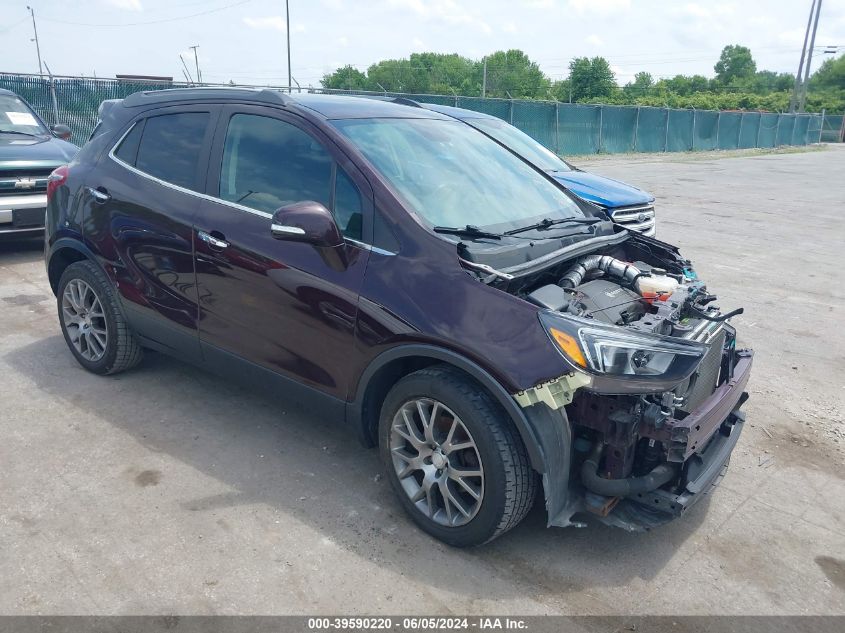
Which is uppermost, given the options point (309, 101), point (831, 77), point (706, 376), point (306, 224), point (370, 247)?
point (831, 77)

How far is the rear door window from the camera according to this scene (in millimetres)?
4051

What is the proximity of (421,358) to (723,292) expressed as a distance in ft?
18.0

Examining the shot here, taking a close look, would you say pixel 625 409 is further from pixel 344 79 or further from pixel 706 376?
pixel 344 79

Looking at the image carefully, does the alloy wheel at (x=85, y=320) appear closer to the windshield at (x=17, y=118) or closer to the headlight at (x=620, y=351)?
the headlight at (x=620, y=351)

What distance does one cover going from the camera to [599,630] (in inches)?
107

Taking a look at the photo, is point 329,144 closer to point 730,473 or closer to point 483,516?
point 483,516

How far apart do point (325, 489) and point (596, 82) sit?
272 feet

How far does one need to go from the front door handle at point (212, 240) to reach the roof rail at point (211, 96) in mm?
782

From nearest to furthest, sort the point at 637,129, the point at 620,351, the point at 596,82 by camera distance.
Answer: the point at 620,351
the point at 637,129
the point at 596,82

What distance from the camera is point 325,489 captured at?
11.8ft

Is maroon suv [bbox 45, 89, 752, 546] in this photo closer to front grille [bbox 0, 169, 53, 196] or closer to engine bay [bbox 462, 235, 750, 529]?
engine bay [bbox 462, 235, 750, 529]

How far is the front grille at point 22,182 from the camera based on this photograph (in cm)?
775

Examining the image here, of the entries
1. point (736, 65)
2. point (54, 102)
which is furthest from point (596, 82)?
point (54, 102)

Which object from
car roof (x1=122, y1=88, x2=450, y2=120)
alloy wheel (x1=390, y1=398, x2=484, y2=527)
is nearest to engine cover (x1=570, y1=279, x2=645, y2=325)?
alloy wheel (x1=390, y1=398, x2=484, y2=527)
